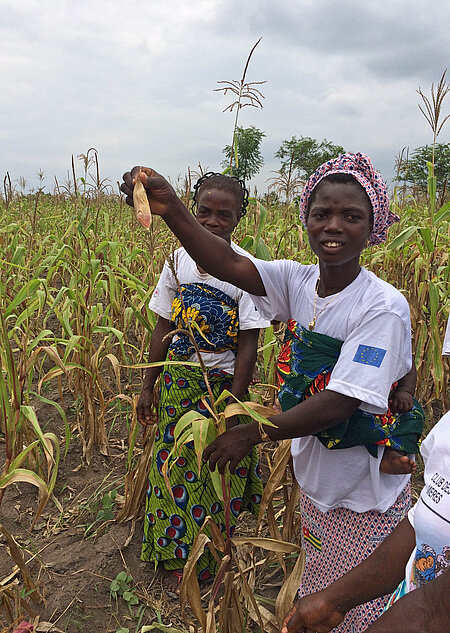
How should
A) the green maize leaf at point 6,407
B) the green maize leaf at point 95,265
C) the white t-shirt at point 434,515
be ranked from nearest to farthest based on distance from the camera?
the white t-shirt at point 434,515, the green maize leaf at point 6,407, the green maize leaf at point 95,265

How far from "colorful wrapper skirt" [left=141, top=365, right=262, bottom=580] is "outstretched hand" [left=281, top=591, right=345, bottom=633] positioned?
0.75 meters

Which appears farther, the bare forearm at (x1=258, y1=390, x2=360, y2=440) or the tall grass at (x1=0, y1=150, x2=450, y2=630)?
the tall grass at (x1=0, y1=150, x2=450, y2=630)

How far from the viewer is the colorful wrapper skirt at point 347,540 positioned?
1.20 m

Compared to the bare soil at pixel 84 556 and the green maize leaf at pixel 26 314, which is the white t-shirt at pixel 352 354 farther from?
the green maize leaf at pixel 26 314

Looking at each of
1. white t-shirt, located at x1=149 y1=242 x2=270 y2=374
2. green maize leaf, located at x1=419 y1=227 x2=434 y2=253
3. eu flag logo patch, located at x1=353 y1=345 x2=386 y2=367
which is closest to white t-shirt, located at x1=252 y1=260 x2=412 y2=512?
eu flag logo patch, located at x1=353 y1=345 x2=386 y2=367

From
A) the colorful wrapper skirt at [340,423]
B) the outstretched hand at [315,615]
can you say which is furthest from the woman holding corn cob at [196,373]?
the outstretched hand at [315,615]

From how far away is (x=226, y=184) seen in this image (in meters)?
1.64

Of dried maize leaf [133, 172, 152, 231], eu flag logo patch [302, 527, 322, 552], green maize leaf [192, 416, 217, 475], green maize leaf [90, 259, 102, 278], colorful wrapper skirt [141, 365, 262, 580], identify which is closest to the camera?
dried maize leaf [133, 172, 152, 231]

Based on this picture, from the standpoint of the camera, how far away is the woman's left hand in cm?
109

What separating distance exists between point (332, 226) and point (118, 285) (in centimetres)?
205

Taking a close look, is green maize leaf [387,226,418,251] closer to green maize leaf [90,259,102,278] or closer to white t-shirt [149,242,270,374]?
white t-shirt [149,242,270,374]

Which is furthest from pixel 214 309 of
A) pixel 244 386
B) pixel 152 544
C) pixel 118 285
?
pixel 118 285

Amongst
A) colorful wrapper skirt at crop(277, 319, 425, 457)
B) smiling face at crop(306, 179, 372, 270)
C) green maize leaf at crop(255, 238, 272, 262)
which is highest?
smiling face at crop(306, 179, 372, 270)

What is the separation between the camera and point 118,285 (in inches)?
117
